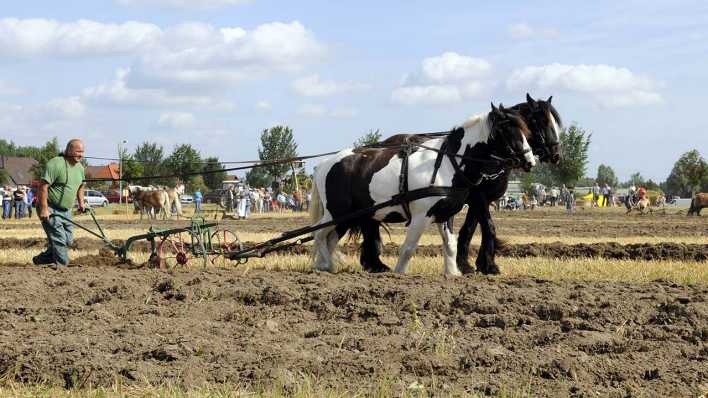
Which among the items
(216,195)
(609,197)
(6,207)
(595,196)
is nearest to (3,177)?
(216,195)

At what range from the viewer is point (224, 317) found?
8.48m

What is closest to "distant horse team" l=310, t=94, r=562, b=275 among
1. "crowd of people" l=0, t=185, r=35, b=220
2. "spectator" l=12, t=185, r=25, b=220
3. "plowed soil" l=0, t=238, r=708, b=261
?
"plowed soil" l=0, t=238, r=708, b=261

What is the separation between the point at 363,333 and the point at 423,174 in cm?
396

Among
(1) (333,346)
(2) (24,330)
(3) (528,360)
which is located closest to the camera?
(3) (528,360)

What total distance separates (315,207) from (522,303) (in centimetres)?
455

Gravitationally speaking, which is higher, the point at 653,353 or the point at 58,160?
the point at 58,160

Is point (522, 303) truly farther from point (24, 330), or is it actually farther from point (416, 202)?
point (24, 330)

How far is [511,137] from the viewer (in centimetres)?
1107

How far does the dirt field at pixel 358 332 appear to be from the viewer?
20.4ft

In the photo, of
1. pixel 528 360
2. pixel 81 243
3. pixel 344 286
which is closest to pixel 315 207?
pixel 344 286

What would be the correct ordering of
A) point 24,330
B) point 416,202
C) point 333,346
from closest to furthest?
point 333,346 < point 24,330 < point 416,202

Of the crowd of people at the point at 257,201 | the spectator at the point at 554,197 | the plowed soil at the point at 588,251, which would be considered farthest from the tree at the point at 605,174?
the plowed soil at the point at 588,251

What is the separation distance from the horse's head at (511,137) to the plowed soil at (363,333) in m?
1.44

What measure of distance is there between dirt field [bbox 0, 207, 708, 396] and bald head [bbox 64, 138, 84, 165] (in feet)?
5.13
